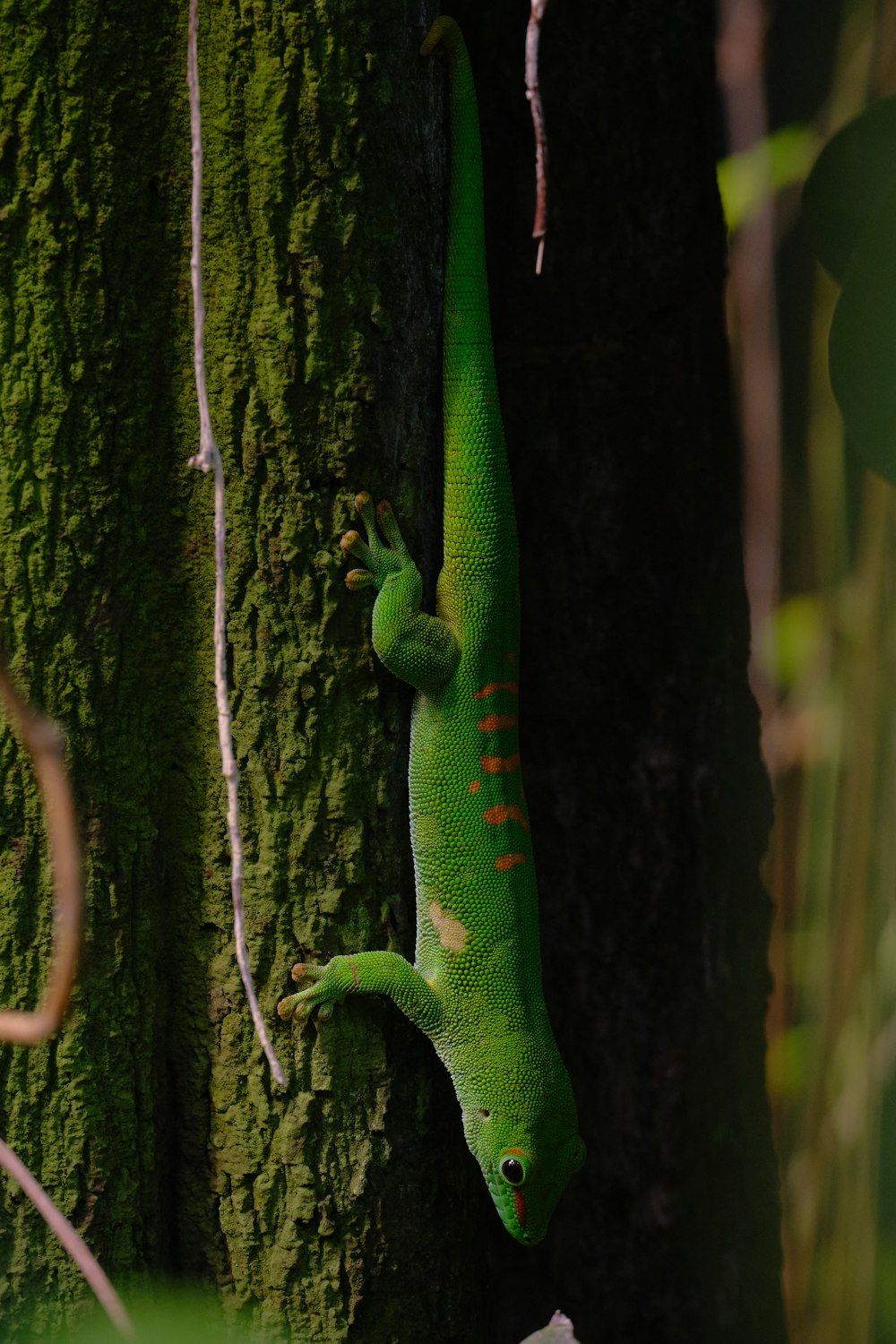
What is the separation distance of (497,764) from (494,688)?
0.41 feet

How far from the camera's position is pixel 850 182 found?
1.66 meters

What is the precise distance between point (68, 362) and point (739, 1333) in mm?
2189

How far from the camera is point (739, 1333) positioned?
88.2 inches

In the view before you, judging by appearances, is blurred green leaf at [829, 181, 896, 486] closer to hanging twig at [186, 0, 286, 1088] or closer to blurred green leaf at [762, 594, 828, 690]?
hanging twig at [186, 0, 286, 1088]

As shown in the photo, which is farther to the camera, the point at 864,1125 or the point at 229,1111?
the point at 864,1125

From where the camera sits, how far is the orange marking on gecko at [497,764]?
1.80 m

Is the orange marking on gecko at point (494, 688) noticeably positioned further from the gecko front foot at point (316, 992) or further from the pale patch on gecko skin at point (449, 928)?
the gecko front foot at point (316, 992)

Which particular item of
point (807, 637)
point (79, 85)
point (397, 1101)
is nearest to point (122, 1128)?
point (397, 1101)

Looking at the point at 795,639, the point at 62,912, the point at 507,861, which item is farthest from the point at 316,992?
the point at 795,639

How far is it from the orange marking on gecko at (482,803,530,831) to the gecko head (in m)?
0.45

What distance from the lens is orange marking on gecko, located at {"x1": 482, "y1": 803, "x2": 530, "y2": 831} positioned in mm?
1803

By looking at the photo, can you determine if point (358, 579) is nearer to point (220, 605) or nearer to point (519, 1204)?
point (220, 605)

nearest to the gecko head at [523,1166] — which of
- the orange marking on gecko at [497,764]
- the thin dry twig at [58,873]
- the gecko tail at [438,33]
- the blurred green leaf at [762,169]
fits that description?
the orange marking on gecko at [497,764]

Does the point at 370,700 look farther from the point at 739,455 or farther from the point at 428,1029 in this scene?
the point at 739,455
